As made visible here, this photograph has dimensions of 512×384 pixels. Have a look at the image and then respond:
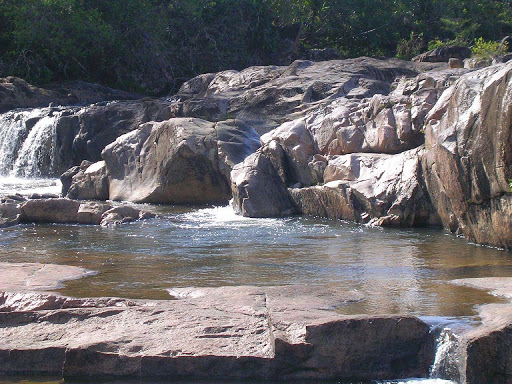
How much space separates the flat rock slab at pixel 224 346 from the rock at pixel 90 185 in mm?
10850

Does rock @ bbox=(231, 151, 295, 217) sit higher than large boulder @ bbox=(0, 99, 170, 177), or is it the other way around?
large boulder @ bbox=(0, 99, 170, 177)

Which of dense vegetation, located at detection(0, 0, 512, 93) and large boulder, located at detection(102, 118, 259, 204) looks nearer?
large boulder, located at detection(102, 118, 259, 204)

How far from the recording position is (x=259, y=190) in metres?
13.6

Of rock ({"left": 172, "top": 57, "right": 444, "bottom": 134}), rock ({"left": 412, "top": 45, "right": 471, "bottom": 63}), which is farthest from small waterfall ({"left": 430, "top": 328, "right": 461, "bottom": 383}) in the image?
rock ({"left": 412, "top": 45, "right": 471, "bottom": 63})

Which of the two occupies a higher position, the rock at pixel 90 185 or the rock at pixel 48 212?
the rock at pixel 90 185

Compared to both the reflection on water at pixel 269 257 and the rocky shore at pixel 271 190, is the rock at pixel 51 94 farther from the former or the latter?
the reflection on water at pixel 269 257

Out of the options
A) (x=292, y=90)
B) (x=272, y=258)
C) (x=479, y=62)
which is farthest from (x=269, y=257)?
(x=479, y=62)

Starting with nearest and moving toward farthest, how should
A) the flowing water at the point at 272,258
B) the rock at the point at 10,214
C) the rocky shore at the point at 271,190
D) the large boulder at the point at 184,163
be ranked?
the rocky shore at the point at 271,190
the flowing water at the point at 272,258
the rock at the point at 10,214
the large boulder at the point at 184,163

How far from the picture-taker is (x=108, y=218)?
42.1 ft

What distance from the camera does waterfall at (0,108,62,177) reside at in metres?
20.3

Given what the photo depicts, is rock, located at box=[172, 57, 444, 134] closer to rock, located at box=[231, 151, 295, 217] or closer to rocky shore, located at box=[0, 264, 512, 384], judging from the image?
rock, located at box=[231, 151, 295, 217]

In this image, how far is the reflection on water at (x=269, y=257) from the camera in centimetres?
721

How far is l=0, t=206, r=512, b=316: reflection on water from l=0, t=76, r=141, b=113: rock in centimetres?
1220

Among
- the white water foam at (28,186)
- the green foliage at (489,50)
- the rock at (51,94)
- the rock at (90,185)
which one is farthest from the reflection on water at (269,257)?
the rock at (51,94)
